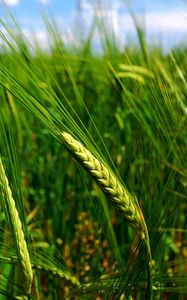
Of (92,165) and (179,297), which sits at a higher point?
(92,165)

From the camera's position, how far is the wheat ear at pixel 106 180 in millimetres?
556

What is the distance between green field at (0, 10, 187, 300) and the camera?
0.59 meters

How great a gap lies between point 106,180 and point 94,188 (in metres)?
0.26

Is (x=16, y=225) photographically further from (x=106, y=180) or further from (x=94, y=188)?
(x=94, y=188)

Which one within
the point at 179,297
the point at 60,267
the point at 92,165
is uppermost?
the point at 92,165

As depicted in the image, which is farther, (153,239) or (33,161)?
(33,161)

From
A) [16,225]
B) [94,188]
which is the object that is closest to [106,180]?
[16,225]

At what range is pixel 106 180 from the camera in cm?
57

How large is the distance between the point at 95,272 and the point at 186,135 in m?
0.30

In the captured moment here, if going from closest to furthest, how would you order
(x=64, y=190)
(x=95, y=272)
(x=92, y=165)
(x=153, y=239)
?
(x=92, y=165)
(x=153, y=239)
(x=95, y=272)
(x=64, y=190)

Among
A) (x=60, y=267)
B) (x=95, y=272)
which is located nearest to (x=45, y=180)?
(x=95, y=272)

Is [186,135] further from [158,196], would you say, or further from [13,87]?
[13,87]

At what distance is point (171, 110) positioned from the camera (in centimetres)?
75

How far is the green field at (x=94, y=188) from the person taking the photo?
1.93 feet
